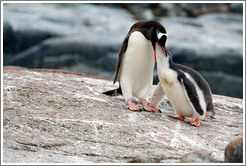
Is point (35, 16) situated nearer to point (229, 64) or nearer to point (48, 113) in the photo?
point (229, 64)

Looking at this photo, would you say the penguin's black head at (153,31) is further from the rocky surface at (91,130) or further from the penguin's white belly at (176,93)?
the rocky surface at (91,130)

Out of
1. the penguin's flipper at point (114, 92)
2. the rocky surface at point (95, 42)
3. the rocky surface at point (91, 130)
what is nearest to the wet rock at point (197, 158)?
the rocky surface at point (91, 130)

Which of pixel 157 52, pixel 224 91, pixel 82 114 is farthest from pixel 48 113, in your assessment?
pixel 224 91

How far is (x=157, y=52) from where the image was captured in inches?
172

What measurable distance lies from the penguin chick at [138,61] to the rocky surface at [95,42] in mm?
6544

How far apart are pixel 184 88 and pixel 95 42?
8284 millimetres

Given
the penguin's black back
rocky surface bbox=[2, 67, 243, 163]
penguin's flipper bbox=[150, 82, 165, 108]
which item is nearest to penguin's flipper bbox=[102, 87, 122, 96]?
rocky surface bbox=[2, 67, 243, 163]

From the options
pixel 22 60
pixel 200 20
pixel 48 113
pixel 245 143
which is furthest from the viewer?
pixel 200 20

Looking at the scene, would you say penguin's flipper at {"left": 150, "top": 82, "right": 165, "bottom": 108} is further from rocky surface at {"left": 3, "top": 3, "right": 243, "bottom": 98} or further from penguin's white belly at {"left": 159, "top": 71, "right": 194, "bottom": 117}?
rocky surface at {"left": 3, "top": 3, "right": 243, "bottom": 98}

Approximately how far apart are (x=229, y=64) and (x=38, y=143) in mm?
9117

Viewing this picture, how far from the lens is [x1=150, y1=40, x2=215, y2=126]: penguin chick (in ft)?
13.7

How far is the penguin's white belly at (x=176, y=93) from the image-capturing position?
423 cm

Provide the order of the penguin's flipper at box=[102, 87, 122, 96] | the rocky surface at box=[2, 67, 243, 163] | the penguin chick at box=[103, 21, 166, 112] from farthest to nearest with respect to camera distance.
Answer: the penguin's flipper at box=[102, 87, 122, 96] → the penguin chick at box=[103, 21, 166, 112] → the rocky surface at box=[2, 67, 243, 163]

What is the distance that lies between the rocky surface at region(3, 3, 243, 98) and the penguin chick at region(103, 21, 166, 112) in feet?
21.5
